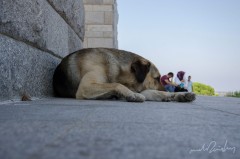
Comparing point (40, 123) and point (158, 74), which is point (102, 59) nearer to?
point (158, 74)

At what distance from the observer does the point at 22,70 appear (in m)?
3.30

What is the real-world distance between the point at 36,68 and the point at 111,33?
25.1 feet

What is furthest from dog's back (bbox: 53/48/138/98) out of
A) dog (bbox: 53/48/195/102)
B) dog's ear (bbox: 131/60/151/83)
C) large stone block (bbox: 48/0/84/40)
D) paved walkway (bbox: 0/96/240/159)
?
paved walkway (bbox: 0/96/240/159)

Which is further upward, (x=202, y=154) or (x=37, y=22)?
(x=37, y=22)

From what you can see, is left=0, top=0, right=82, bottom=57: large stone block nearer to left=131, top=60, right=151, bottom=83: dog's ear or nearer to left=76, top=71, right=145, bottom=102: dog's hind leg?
left=76, top=71, right=145, bottom=102: dog's hind leg

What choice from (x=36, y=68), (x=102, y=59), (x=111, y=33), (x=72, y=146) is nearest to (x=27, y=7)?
(x=36, y=68)

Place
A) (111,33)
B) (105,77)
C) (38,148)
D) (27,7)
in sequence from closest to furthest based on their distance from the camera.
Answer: (38,148) → (27,7) → (105,77) → (111,33)

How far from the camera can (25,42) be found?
341 cm

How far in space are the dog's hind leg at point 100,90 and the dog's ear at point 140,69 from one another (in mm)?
667

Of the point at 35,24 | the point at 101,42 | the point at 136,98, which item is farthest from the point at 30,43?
the point at 101,42

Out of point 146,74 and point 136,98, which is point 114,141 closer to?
point 136,98

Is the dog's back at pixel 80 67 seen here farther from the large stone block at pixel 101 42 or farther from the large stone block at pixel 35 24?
the large stone block at pixel 101 42

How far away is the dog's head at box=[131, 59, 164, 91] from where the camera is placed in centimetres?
445

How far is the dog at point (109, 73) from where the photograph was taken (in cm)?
414
